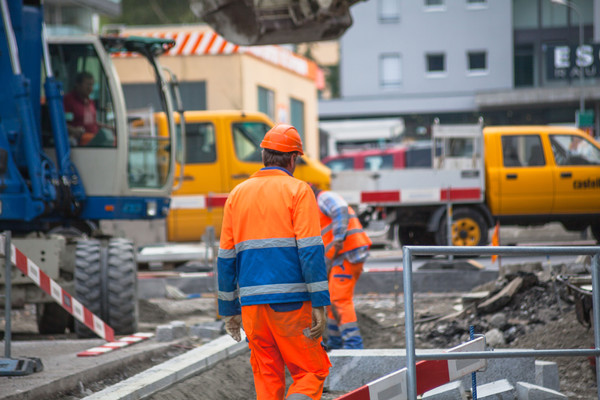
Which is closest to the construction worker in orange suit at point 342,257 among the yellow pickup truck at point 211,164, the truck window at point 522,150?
the yellow pickup truck at point 211,164

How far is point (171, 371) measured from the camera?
269 inches

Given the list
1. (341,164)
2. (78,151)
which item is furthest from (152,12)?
(78,151)

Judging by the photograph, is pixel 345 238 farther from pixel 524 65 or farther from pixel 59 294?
pixel 524 65

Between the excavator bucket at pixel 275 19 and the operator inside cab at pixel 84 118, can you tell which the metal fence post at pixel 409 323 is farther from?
the operator inside cab at pixel 84 118

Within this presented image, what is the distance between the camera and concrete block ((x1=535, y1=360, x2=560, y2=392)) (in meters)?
6.46

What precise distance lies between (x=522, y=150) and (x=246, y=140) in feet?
15.3

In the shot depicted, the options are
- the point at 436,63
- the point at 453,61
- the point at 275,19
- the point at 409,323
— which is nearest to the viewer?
the point at 409,323

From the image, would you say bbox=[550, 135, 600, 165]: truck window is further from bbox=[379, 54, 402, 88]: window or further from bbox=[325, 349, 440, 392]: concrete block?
bbox=[379, 54, 402, 88]: window

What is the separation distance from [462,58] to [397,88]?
3280 millimetres

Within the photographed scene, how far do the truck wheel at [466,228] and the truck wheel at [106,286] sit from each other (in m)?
7.58

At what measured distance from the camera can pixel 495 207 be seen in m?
15.8

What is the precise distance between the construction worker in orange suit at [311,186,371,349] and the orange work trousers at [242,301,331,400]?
9.38 ft

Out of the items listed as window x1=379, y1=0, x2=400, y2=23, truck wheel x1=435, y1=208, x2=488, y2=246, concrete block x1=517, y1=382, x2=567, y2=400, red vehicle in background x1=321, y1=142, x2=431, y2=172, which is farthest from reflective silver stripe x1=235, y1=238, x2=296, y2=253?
window x1=379, y1=0, x2=400, y2=23

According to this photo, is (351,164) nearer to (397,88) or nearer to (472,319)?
(397,88)
